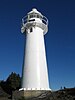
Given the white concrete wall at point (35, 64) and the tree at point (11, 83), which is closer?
the white concrete wall at point (35, 64)

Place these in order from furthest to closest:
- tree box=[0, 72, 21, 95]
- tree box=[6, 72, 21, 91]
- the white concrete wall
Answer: tree box=[6, 72, 21, 91] < tree box=[0, 72, 21, 95] < the white concrete wall

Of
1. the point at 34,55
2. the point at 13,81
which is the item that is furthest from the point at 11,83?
the point at 34,55

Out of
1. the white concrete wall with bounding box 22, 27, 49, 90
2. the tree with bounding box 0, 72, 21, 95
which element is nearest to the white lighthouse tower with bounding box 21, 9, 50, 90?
the white concrete wall with bounding box 22, 27, 49, 90

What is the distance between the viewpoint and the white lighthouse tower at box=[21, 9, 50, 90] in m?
26.4

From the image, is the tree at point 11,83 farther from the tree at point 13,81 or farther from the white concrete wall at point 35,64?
the white concrete wall at point 35,64

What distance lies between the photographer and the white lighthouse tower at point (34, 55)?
26375mm

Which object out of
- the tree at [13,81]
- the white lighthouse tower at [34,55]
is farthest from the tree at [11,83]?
the white lighthouse tower at [34,55]

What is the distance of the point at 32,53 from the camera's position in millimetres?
27469

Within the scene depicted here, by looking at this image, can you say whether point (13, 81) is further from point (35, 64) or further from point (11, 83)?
point (35, 64)

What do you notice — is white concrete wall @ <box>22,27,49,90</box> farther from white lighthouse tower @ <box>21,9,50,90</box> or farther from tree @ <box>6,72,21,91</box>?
tree @ <box>6,72,21,91</box>

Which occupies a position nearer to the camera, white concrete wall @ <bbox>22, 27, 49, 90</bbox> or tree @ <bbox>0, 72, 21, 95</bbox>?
white concrete wall @ <bbox>22, 27, 49, 90</bbox>

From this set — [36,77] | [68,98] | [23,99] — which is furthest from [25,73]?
[68,98]

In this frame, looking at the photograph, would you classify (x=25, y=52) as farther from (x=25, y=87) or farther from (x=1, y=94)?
(x=1, y=94)

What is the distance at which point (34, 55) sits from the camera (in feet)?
89.6
